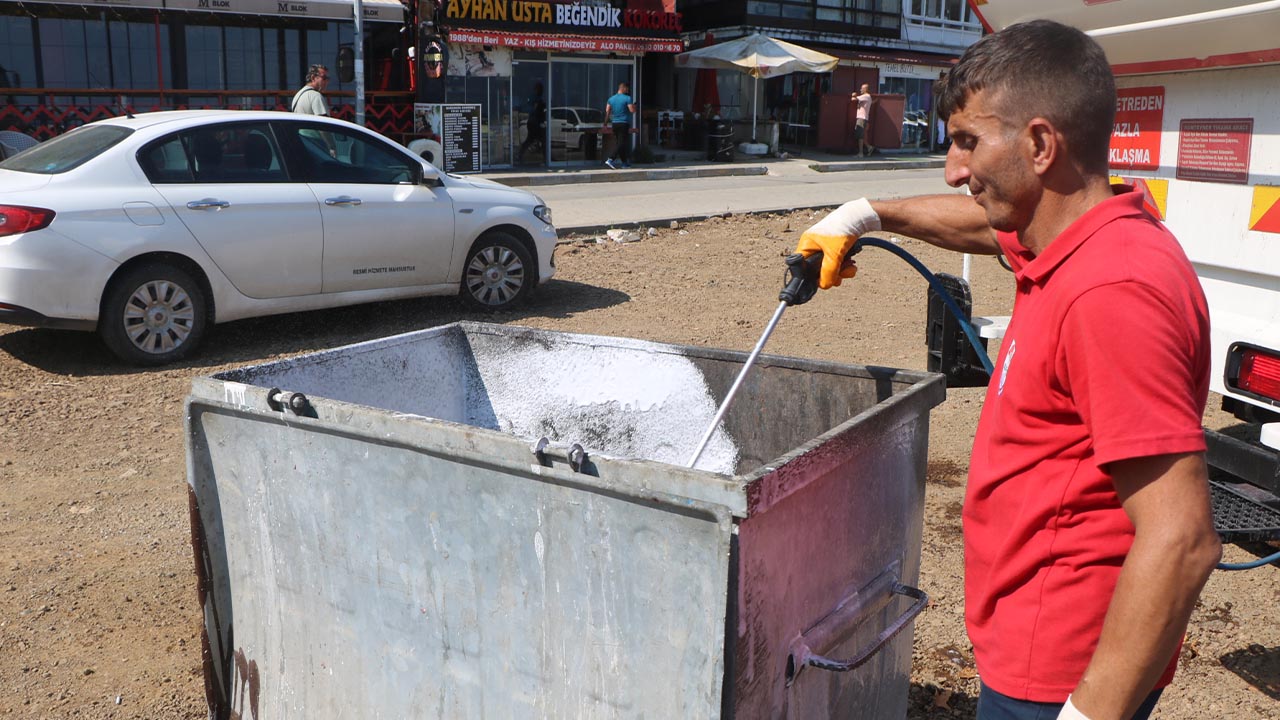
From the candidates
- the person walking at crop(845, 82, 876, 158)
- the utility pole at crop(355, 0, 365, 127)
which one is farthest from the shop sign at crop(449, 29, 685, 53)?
the person walking at crop(845, 82, 876, 158)

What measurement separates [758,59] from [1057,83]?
25.5 metres

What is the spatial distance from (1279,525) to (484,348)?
8.69 ft

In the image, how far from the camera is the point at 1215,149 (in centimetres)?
417

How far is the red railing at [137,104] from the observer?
60.0ft

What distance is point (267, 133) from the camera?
798 cm

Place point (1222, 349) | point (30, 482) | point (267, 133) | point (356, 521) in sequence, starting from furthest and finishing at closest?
point (267, 133), point (30, 482), point (1222, 349), point (356, 521)

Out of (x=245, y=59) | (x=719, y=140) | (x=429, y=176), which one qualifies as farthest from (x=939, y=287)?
(x=719, y=140)

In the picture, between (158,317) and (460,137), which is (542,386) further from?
(460,137)

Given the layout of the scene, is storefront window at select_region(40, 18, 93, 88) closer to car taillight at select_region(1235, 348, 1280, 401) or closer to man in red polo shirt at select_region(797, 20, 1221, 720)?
car taillight at select_region(1235, 348, 1280, 401)

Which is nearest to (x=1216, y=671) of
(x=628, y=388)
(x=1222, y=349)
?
(x=1222, y=349)

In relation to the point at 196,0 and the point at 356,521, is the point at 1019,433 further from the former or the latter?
the point at 196,0

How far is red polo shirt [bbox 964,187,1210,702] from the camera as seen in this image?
158 centimetres

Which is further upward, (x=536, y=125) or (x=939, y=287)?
(x=536, y=125)

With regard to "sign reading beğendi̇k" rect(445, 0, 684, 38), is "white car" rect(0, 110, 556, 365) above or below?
below
